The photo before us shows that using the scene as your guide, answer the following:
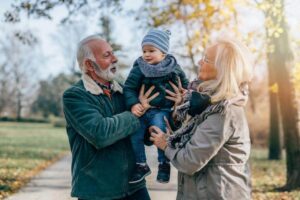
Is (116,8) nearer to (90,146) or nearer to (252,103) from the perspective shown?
(90,146)

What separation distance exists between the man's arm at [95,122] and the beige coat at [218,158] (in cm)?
47

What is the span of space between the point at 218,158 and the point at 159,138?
0.55 meters

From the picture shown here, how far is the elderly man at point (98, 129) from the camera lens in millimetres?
3594

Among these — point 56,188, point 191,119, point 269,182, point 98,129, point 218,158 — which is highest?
point 191,119

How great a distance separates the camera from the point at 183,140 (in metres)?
3.39

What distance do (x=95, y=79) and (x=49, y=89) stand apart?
73.7 metres

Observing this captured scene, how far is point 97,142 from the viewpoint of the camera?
11.6 ft

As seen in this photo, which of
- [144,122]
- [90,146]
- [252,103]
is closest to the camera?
[90,146]

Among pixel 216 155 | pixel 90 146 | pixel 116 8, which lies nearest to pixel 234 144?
pixel 216 155

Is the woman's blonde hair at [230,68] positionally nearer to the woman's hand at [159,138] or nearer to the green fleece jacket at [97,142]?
the woman's hand at [159,138]

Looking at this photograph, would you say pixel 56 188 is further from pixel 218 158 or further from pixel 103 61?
pixel 218 158

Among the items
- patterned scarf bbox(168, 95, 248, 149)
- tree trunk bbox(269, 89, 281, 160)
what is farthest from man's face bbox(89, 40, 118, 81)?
tree trunk bbox(269, 89, 281, 160)

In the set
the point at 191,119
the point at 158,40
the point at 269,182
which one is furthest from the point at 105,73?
the point at 269,182

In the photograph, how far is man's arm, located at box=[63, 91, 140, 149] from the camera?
354cm
